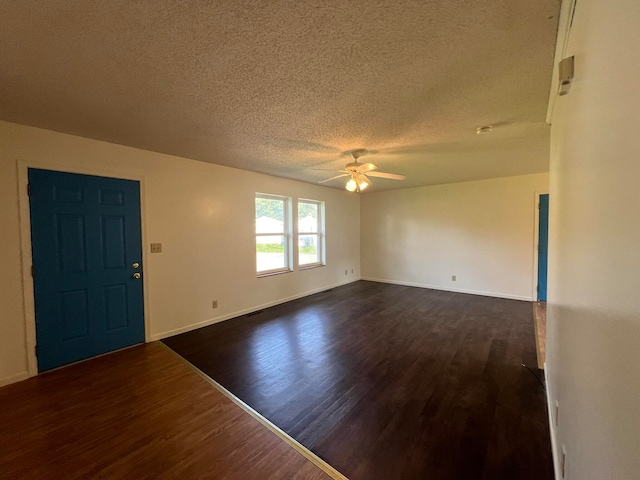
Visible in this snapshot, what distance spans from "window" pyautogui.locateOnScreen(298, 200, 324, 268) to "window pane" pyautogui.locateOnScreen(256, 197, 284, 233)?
0.50 meters

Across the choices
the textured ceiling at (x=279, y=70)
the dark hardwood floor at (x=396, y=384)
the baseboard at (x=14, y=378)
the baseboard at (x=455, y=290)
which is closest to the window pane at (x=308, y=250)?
the dark hardwood floor at (x=396, y=384)

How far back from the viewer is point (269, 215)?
15.8 ft

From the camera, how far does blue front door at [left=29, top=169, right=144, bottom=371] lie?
254 centimetres

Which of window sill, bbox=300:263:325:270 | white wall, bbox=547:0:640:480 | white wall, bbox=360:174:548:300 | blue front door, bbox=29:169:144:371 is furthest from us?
window sill, bbox=300:263:325:270

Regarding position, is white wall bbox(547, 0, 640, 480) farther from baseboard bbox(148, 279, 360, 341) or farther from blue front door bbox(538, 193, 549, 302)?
blue front door bbox(538, 193, 549, 302)

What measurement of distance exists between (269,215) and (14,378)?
139 inches

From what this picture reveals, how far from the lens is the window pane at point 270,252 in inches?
183

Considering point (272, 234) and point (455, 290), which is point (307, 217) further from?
point (455, 290)

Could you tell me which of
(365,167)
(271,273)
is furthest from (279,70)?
(271,273)

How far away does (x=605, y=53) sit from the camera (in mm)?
708

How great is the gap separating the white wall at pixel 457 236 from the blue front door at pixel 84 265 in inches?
203

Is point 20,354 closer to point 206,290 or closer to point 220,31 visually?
point 206,290

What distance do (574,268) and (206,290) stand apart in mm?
3923

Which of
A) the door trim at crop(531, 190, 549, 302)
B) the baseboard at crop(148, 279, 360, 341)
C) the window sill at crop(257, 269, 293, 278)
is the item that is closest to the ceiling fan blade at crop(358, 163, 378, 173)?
the window sill at crop(257, 269, 293, 278)
